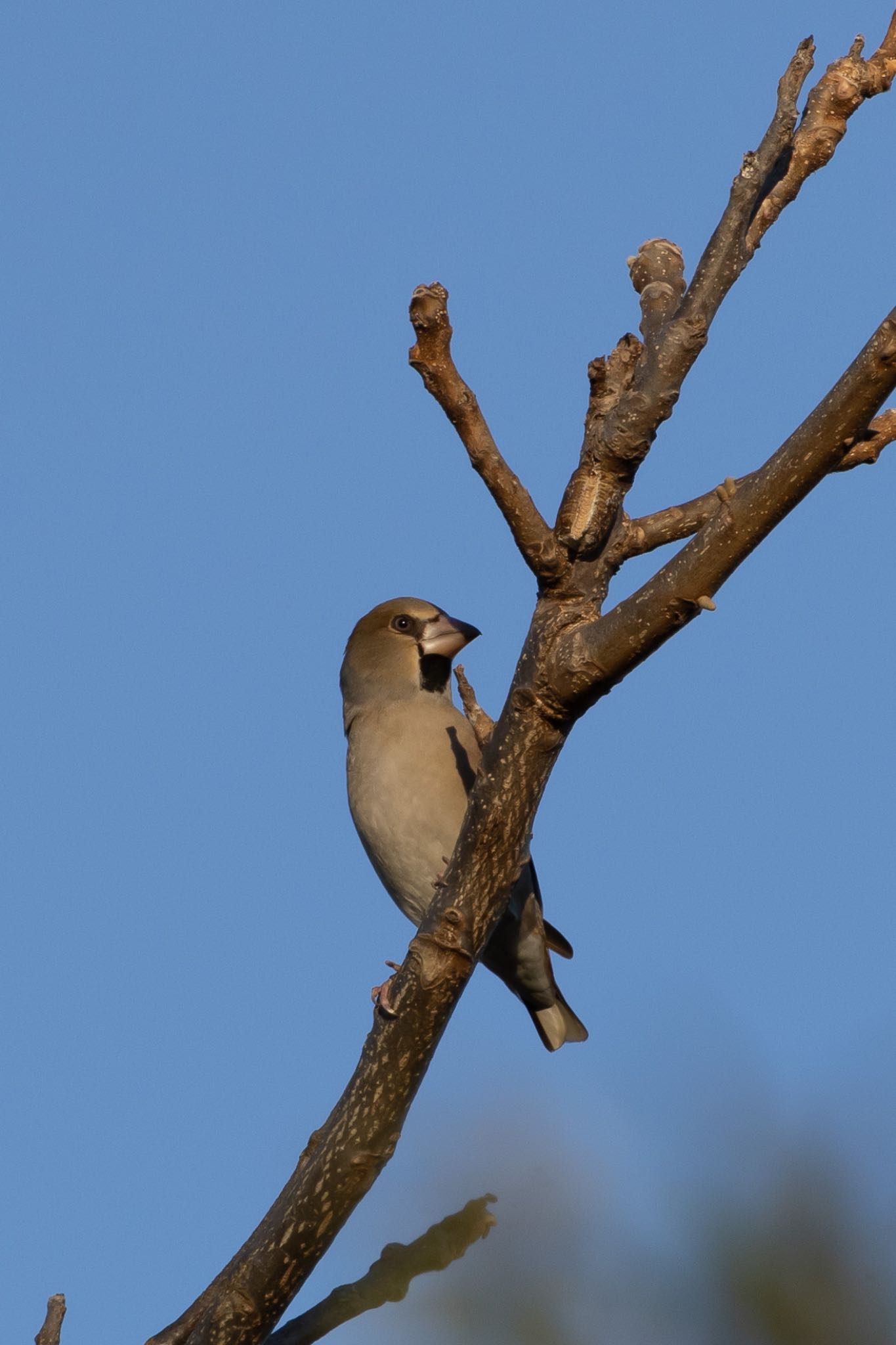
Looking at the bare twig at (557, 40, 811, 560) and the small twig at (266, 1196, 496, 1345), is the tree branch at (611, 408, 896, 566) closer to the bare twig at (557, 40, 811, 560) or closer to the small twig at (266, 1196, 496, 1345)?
the bare twig at (557, 40, 811, 560)

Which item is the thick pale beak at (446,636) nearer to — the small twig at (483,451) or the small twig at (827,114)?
the small twig at (827,114)

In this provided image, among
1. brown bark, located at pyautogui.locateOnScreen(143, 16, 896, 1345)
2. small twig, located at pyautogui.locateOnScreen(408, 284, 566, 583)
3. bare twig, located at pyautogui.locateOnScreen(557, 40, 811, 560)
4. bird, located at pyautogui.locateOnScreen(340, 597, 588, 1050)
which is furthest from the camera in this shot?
Answer: bird, located at pyautogui.locateOnScreen(340, 597, 588, 1050)

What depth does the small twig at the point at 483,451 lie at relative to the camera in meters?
4.25

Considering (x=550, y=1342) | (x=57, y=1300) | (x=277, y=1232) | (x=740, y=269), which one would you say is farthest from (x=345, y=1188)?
(x=740, y=269)

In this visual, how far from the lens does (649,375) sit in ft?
14.7

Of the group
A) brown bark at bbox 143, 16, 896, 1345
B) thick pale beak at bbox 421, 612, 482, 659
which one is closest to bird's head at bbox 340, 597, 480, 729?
thick pale beak at bbox 421, 612, 482, 659

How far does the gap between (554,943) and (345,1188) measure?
304 cm

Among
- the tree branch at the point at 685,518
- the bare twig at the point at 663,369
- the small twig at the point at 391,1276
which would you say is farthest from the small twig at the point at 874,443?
the small twig at the point at 391,1276

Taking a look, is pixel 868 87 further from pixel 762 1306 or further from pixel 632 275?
pixel 762 1306

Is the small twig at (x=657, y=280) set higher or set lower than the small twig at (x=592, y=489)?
higher

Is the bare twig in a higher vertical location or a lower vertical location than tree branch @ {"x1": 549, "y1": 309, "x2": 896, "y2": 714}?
higher

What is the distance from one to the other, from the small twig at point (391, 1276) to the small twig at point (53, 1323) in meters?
0.64

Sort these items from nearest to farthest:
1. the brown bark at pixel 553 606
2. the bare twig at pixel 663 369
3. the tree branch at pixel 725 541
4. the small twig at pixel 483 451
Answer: the tree branch at pixel 725 541, the brown bark at pixel 553 606, the small twig at pixel 483 451, the bare twig at pixel 663 369

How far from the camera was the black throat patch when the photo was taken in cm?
750
